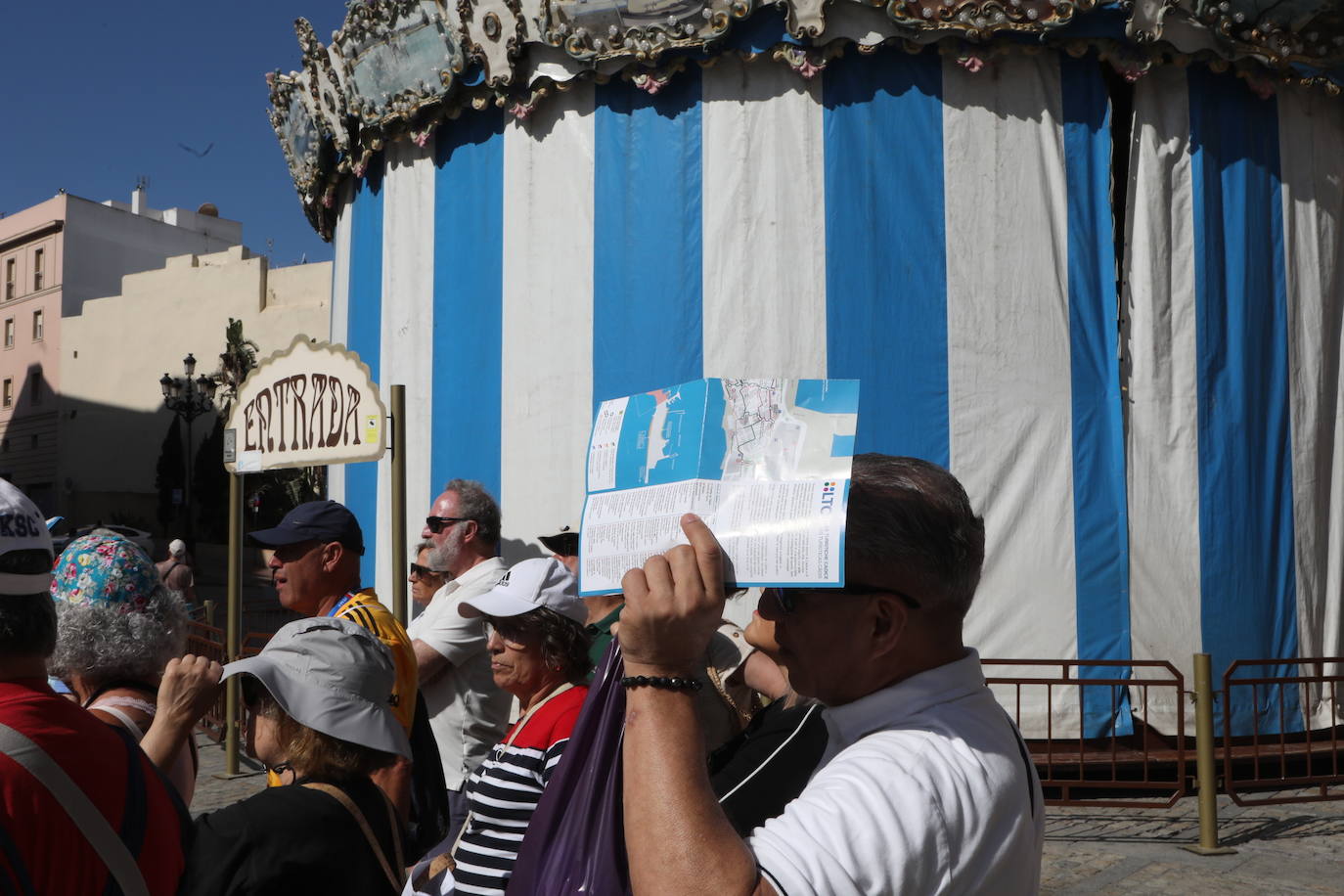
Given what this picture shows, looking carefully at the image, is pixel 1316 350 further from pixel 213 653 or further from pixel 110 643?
pixel 213 653

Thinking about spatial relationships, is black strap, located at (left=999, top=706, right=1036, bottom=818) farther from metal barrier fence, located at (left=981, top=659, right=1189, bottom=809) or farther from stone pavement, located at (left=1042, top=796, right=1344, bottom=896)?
metal barrier fence, located at (left=981, top=659, right=1189, bottom=809)

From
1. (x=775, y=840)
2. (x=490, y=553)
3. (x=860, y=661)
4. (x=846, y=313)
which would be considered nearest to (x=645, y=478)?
(x=860, y=661)

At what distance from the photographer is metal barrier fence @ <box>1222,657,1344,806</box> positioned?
22.7 feet

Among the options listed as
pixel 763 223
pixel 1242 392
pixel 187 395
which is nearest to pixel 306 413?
pixel 763 223

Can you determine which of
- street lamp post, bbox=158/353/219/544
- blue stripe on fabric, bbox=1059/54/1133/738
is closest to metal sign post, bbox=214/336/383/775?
blue stripe on fabric, bbox=1059/54/1133/738

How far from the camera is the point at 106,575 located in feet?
9.36

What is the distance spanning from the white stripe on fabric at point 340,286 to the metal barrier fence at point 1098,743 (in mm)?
5760

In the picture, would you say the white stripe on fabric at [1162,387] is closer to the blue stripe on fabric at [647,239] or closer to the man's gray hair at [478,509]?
the blue stripe on fabric at [647,239]

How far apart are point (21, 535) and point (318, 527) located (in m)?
→ 2.05

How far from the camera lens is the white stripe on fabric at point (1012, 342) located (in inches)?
281

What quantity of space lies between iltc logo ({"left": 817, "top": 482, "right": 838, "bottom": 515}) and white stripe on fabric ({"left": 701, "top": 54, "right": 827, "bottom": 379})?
5972mm

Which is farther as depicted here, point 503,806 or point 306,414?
point 306,414

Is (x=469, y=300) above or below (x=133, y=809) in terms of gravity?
above

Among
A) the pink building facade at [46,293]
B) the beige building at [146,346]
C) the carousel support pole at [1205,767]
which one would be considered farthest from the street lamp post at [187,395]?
the carousel support pole at [1205,767]
